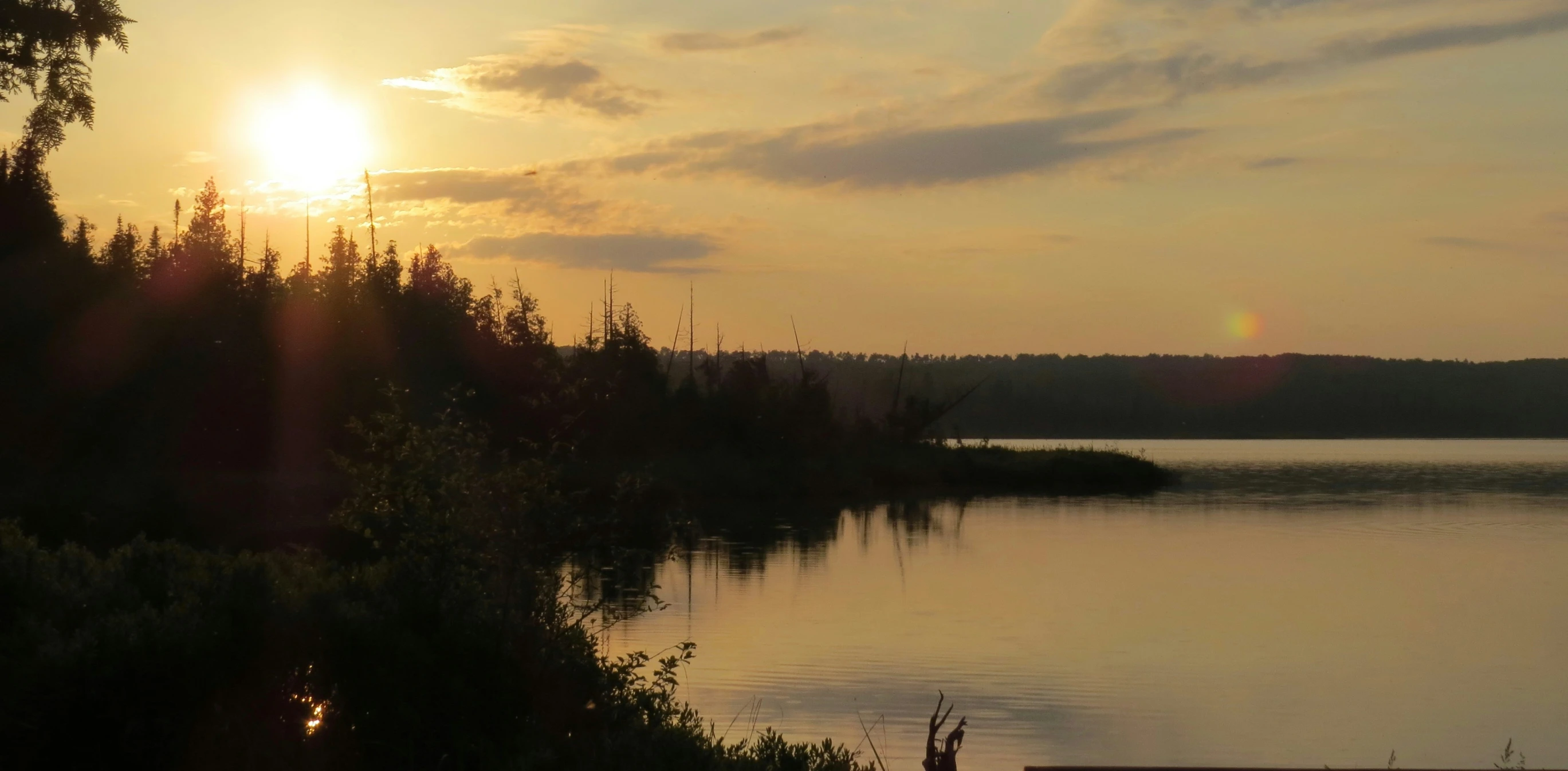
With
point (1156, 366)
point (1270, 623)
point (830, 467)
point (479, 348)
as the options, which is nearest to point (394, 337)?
point (479, 348)

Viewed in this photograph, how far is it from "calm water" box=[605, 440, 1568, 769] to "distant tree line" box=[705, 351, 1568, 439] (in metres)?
71.8

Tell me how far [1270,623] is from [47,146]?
690 inches

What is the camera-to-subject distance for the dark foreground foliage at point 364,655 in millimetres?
7398

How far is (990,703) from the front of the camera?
1473cm

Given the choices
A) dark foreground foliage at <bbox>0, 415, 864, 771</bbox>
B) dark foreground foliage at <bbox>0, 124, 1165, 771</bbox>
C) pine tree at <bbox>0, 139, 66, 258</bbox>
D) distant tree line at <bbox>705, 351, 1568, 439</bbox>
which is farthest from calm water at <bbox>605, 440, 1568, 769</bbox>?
distant tree line at <bbox>705, 351, 1568, 439</bbox>

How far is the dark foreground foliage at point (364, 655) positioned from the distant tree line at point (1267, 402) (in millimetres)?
94436

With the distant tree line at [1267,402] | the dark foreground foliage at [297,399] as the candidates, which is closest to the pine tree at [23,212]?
the dark foreground foliage at [297,399]

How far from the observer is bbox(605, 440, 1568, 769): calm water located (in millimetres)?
13602

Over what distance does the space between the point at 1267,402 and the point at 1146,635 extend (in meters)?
103

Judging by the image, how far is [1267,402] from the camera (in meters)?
116

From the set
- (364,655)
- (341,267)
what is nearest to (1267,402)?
(341,267)

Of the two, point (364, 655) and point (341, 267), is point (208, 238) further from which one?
point (364, 655)

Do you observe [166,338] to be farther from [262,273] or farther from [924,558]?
[924,558]

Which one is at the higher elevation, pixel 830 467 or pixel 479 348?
pixel 479 348
